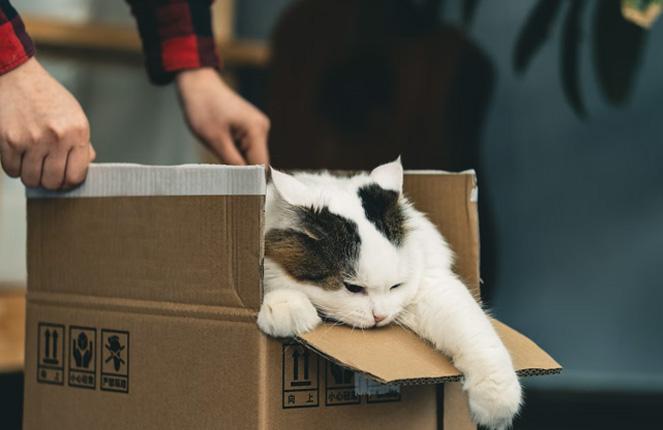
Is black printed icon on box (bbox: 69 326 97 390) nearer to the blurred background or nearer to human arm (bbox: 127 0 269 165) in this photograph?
human arm (bbox: 127 0 269 165)

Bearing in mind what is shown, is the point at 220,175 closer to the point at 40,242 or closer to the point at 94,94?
the point at 40,242

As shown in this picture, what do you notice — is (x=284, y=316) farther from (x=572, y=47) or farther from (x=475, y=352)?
(x=572, y=47)

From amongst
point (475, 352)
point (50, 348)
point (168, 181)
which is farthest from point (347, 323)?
point (50, 348)

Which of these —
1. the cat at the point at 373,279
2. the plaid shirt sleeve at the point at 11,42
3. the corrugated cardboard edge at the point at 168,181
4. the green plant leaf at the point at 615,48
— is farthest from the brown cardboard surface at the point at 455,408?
the green plant leaf at the point at 615,48

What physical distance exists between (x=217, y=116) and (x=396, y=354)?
673 mm

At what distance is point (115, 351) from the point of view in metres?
1.10

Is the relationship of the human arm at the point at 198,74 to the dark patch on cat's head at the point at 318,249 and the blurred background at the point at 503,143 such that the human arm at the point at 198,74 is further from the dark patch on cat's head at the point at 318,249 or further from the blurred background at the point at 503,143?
the blurred background at the point at 503,143

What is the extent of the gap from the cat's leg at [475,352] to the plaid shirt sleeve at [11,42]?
59 centimetres

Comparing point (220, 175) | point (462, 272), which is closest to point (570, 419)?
point (462, 272)

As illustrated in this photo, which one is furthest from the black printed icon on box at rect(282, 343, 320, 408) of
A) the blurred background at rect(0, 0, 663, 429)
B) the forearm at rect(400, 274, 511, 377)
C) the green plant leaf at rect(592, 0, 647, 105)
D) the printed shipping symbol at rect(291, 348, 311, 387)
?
the blurred background at rect(0, 0, 663, 429)

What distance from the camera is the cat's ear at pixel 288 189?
1.08m

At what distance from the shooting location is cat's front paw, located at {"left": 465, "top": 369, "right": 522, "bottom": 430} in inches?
39.6

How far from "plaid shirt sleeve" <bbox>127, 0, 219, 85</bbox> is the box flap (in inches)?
25.3

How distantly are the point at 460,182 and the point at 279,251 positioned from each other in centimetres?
28
